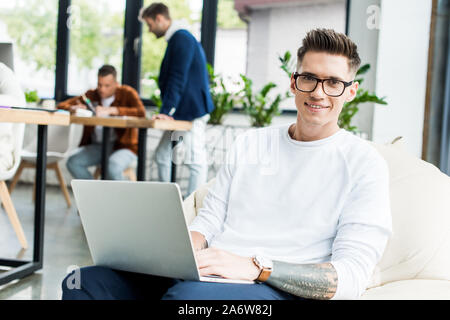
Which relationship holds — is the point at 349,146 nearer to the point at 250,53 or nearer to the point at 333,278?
the point at 333,278

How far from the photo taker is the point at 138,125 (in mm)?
3068

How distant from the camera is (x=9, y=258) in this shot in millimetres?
2734

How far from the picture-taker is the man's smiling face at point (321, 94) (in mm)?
1284

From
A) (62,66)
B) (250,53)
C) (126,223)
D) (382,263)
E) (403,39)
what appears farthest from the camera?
(62,66)

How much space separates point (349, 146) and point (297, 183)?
0.17 m

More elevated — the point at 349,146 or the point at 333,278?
the point at 349,146

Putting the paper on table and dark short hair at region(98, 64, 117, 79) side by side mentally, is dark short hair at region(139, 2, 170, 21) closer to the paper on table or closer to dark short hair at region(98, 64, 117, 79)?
dark short hair at region(98, 64, 117, 79)

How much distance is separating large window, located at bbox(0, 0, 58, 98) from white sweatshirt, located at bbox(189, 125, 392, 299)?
5.08m

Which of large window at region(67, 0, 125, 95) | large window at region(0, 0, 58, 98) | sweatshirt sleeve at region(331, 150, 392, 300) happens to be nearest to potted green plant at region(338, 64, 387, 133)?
sweatshirt sleeve at region(331, 150, 392, 300)

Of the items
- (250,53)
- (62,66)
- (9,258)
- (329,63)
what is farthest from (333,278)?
(62,66)

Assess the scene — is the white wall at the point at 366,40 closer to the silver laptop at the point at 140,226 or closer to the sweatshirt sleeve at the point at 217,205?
the sweatshirt sleeve at the point at 217,205

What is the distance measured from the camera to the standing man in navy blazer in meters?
3.47
